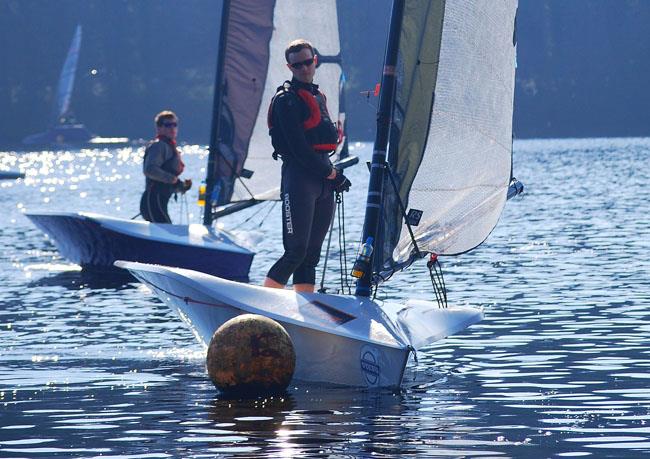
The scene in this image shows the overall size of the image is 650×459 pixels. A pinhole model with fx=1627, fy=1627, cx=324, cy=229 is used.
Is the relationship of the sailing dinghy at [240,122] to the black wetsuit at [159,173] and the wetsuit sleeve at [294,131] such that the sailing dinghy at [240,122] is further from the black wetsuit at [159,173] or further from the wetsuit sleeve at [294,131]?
the wetsuit sleeve at [294,131]

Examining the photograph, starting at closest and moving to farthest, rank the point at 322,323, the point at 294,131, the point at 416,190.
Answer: the point at 322,323
the point at 294,131
the point at 416,190

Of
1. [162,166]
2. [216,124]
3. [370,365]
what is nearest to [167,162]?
[162,166]

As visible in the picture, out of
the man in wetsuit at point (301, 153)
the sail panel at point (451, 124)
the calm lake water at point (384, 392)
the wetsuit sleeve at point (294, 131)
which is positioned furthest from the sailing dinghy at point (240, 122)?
the wetsuit sleeve at point (294, 131)

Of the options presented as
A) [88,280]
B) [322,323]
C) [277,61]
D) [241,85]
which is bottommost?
[88,280]

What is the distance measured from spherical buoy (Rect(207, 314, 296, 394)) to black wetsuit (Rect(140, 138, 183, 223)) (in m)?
9.97

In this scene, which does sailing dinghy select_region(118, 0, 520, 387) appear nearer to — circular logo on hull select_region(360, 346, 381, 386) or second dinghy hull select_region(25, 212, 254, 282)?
circular logo on hull select_region(360, 346, 381, 386)

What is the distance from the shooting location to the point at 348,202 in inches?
2165

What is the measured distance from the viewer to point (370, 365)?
12.6 meters

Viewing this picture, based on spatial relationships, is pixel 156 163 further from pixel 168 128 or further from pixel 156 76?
pixel 156 76

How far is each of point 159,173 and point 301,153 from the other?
9386 millimetres

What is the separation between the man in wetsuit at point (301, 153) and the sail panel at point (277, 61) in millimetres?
11249

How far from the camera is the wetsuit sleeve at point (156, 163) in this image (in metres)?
22.3

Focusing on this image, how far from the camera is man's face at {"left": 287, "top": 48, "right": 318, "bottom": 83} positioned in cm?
1338

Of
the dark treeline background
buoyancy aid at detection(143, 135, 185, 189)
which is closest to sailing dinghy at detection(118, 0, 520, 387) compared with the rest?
buoyancy aid at detection(143, 135, 185, 189)
